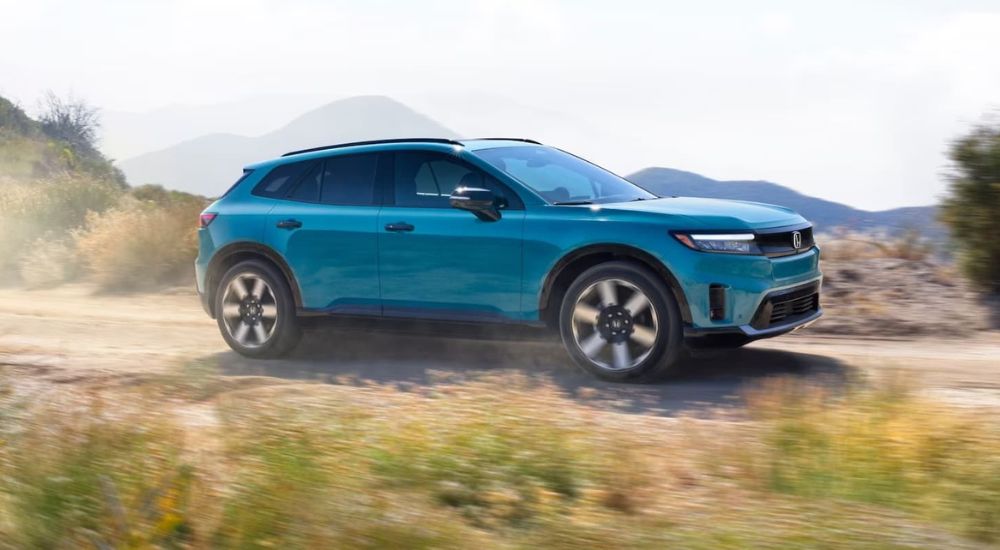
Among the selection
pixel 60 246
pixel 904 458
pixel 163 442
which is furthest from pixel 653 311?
pixel 60 246

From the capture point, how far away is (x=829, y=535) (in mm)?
4008

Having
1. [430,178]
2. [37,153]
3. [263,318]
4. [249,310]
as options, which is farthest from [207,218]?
[37,153]

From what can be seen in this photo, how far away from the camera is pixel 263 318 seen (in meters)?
9.15

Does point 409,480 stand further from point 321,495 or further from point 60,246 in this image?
point 60,246

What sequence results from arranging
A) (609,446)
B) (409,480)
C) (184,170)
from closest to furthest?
1. (409,480)
2. (609,446)
3. (184,170)

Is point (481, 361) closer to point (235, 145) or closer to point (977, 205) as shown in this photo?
point (977, 205)

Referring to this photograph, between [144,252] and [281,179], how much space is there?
612 cm

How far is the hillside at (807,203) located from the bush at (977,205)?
12.4 inches

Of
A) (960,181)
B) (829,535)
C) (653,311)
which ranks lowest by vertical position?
(829,535)

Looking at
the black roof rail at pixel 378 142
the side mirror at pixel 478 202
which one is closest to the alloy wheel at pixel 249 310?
the black roof rail at pixel 378 142

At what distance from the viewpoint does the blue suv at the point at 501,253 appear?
7.39 metres

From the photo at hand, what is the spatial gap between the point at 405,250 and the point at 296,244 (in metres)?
1.02

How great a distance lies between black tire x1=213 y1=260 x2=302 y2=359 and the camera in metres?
8.99

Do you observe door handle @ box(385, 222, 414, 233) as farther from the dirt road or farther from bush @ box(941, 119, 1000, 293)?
bush @ box(941, 119, 1000, 293)
